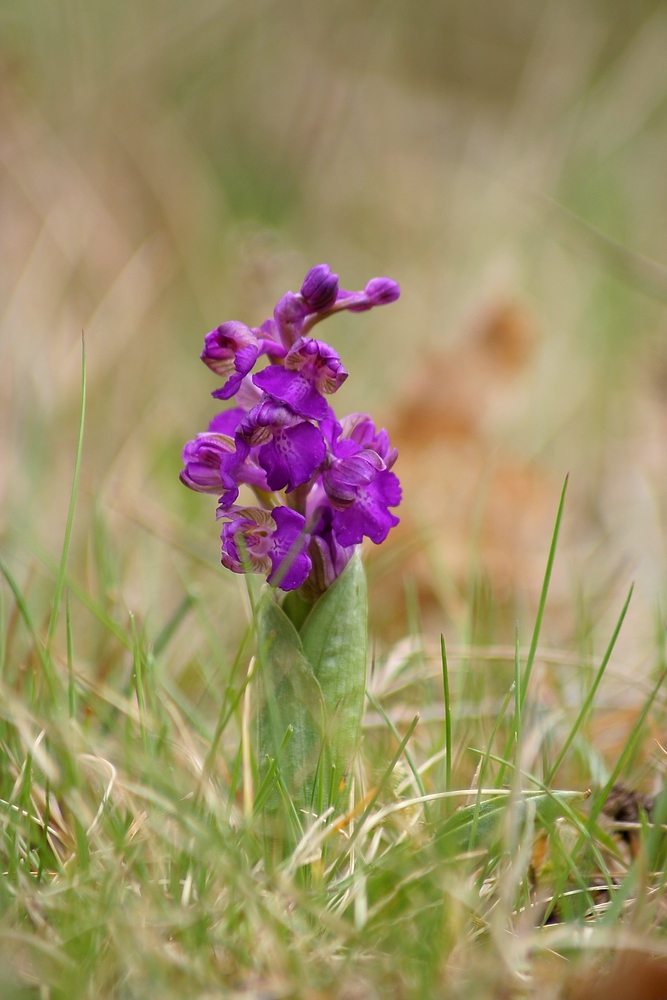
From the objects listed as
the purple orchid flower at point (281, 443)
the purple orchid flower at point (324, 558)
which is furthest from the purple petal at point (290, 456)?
the purple orchid flower at point (324, 558)

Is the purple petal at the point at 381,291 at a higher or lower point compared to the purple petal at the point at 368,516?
→ higher

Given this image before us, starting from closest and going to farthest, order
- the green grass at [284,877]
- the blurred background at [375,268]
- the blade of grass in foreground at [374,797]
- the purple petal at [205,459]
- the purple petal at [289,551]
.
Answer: the green grass at [284,877] < the blade of grass in foreground at [374,797] < the purple petal at [289,551] < the purple petal at [205,459] < the blurred background at [375,268]

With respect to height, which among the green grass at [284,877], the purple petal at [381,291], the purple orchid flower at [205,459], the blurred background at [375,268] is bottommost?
the green grass at [284,877]

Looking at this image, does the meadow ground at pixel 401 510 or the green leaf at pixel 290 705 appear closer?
the meadow ground at pixel 401 510

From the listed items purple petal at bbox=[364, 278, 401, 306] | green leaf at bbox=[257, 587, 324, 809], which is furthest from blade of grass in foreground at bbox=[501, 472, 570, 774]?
purple petal at bbox=[364, 278, 401, 306]

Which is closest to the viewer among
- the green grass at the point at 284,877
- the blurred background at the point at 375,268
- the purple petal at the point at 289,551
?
the green grass at the point at 284,877

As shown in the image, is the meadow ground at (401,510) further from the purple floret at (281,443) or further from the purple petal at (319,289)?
the purple petal at (319,289)

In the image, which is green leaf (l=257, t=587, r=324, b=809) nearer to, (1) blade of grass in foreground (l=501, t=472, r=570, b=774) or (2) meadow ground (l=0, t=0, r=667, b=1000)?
(2) meadow ground (l=0, t=0, r=667, b=1000)

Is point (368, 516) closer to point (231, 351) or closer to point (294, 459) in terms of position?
point (294, 459)

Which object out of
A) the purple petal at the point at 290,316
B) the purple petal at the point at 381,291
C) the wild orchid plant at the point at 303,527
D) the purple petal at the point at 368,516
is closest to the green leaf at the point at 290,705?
the wild orchid plant at the point at 303,527

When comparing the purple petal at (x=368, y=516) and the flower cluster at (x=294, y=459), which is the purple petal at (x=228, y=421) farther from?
the purple petal at (x=368, y=516)
